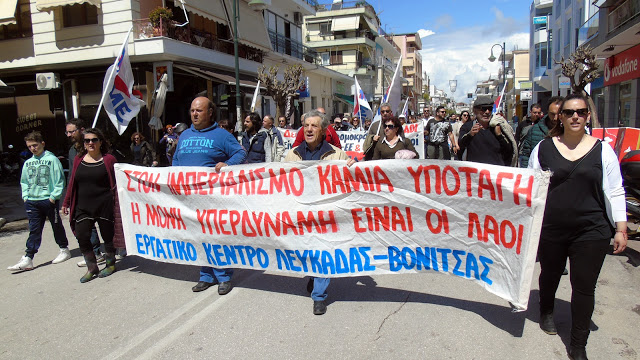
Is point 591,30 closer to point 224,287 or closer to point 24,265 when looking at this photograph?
point 224,287

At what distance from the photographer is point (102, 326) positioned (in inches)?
158

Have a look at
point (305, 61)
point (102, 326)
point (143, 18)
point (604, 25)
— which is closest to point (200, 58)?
point (143, 18)

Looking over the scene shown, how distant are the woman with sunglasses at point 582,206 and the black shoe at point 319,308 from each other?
1902mm

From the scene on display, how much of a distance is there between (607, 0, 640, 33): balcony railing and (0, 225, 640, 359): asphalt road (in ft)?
43.4

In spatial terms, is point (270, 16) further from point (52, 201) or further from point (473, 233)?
point (473, 233)

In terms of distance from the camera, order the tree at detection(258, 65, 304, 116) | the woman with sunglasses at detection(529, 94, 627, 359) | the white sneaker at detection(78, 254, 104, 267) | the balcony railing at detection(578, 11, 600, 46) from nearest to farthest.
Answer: the woman with sunglasses at detection(529, 94, 627, 359) < the white sneaker at detection(78, 254, 104, 267) < the tree at detection(258, 65, 304, 116) < the balcony railing at detection(578, 11, 600, 46)

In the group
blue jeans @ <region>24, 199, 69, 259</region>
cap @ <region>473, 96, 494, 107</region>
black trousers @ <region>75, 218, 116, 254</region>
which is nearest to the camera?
black trousers @ <region>75, 218, 116, 254</region>

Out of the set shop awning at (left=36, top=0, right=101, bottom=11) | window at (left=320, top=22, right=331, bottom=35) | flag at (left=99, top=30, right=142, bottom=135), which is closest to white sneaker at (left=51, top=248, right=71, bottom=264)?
flag at (left=99, top=30, right=142, bottom=135)

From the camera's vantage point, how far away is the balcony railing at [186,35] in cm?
1514

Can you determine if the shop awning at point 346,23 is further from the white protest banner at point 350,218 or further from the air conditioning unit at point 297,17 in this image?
the white protest banner at point 350,218

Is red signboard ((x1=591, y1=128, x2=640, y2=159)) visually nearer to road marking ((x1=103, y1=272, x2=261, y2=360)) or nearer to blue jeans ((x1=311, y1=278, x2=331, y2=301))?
blue jeans ((x1=311, y1=278, x2=331, y2=301))

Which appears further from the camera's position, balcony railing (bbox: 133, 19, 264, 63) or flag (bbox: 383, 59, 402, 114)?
balcony railing (bbox: 133, 19, 264, 63)

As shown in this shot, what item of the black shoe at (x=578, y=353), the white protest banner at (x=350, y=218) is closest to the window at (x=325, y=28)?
the white protest banner at (x=350, y=218)

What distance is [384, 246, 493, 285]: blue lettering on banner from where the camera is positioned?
146 inches
